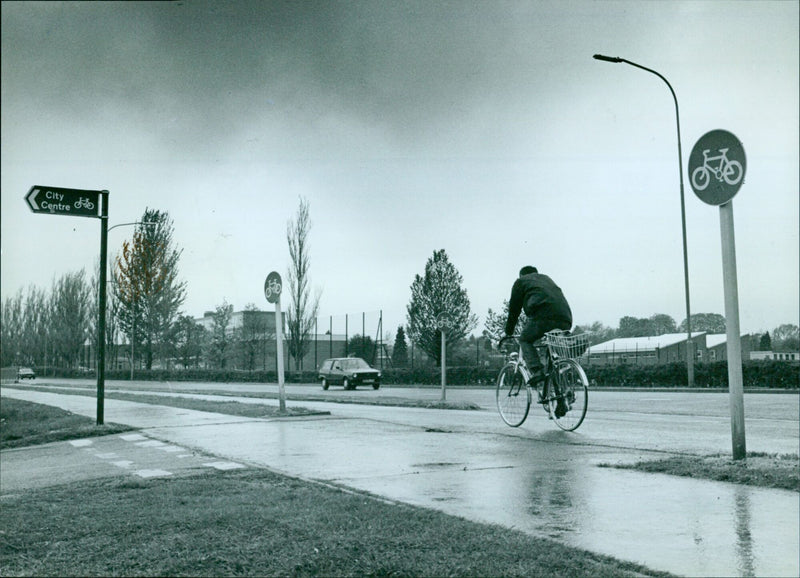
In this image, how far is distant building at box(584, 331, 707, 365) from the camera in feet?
105

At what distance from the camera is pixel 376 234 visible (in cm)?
750

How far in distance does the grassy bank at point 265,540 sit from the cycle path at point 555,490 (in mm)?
348

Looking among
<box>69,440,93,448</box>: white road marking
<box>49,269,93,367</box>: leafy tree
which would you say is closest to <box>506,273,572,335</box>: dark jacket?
<box>49,269,93,367</box>: leafy tree

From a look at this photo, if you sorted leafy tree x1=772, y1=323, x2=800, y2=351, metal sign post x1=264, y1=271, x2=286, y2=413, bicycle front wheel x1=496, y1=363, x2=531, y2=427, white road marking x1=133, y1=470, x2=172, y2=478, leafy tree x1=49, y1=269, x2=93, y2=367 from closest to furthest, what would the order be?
white road marking x1=133, y1=470, x2=172, y2=478 → bicycle front wheel x1=496, y1=363, x2=531, y2=427 → leafy tree x1=49, y1=269, x2=93, y2=367 → metal sign post x1=264, y1=271, x2=286, y2=413 → leafy tree x1=772, y1=323, x2=800, y2=351

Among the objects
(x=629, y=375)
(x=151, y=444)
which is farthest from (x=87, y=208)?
(x=629, y=375)

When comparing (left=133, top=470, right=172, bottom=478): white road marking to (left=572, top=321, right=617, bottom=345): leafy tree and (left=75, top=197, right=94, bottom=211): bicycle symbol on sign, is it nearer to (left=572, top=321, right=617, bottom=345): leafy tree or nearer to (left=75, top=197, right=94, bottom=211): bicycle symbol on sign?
(left=75, top=197, right=94, bottom=211): bicycle symbol on sign

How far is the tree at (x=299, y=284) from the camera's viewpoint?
905 cm

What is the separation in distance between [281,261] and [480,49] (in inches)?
271

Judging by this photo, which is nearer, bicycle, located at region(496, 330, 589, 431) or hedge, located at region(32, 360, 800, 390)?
bicycle, located at region(496, 330, 589, 431)

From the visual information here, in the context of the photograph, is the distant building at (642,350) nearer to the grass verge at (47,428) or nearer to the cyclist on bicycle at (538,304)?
the grass verge at (47,428)

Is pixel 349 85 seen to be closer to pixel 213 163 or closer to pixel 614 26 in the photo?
pixel 213 163

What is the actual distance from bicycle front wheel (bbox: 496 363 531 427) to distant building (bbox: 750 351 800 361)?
17177mm

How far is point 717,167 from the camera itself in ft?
18.8

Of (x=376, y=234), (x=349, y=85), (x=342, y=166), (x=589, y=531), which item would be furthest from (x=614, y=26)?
(x=589, y=531)
